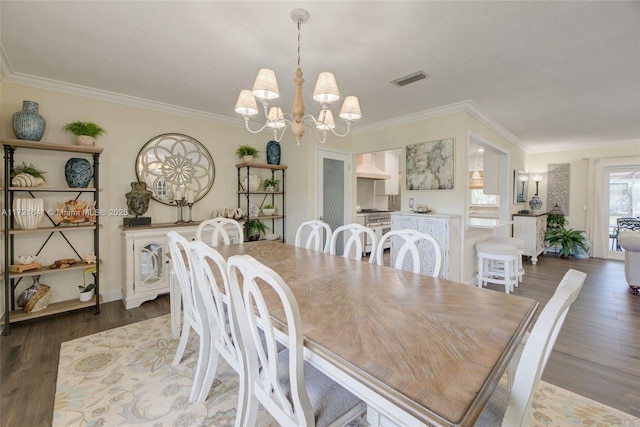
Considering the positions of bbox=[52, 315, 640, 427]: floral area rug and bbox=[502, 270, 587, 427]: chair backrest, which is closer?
bbox=[502, 270, 587, 427]: chair backrest

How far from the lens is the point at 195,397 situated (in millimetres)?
1736

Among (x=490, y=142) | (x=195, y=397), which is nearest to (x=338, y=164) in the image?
(x=490, y=142)

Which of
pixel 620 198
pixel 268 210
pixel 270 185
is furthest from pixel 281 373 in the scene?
pixel 620 198

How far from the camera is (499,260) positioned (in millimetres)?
3717

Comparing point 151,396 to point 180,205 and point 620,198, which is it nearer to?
point 180,205

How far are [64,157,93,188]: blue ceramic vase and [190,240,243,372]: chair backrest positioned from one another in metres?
2.33

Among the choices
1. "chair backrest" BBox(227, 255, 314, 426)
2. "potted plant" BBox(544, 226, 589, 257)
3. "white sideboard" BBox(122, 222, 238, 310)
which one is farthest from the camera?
"potted plant" BBox(544, 226, 589, 257)

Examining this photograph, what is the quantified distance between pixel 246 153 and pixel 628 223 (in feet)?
24.6

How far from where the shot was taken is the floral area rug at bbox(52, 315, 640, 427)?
160 cm

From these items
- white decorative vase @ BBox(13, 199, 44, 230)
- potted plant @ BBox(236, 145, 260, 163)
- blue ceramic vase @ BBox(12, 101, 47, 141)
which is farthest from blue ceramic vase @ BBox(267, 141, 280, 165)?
white decorative vase @ BBox(13, 199, 44, 230)

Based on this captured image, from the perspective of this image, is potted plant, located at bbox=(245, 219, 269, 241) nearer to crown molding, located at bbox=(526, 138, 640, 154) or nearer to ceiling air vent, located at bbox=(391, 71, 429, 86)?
ceiling air vent, located at bbox=(391, 71, 429, 86)

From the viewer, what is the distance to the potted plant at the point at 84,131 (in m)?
2.90

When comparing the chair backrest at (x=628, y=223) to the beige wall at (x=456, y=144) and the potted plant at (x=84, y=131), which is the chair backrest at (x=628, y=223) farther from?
the potted plant at (x=84, y=131)

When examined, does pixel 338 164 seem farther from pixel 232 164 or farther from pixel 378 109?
pixel 232 164
